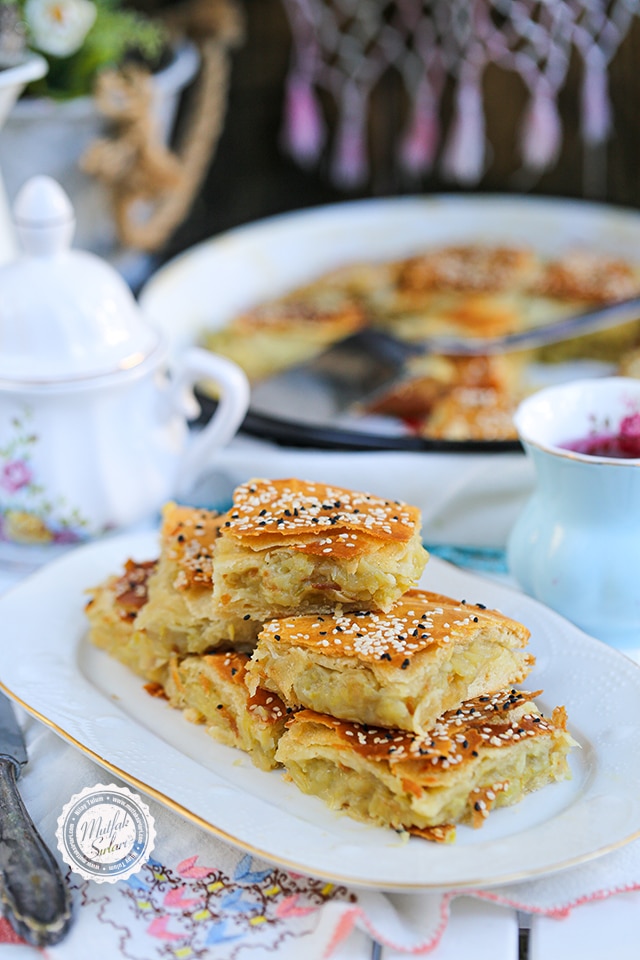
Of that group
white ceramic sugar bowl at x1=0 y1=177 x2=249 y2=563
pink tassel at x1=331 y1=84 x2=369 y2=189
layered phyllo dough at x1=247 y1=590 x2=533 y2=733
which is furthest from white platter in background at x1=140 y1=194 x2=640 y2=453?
layered phyllo dough at x1=247 y1=590 x2=533 y2=733

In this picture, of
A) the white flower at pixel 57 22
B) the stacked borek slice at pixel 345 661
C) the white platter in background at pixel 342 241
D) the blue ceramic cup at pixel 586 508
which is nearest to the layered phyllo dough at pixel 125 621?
the stacked borek slice at pixel 345 661

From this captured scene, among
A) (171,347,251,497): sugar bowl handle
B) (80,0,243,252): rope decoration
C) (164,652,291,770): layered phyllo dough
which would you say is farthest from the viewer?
(80,0,243,252): rope decoration

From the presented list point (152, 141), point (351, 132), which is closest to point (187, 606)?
point (152, 141)

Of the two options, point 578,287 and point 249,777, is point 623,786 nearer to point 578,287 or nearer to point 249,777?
point 249,777

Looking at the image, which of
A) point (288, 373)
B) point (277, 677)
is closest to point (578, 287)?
point (288, 373)

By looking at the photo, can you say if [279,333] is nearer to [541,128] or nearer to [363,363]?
[363,363]

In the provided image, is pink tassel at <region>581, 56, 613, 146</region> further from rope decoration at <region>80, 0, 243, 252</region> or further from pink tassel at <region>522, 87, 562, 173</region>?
rope decoration at <region>80, 0, 243, 252</region>
